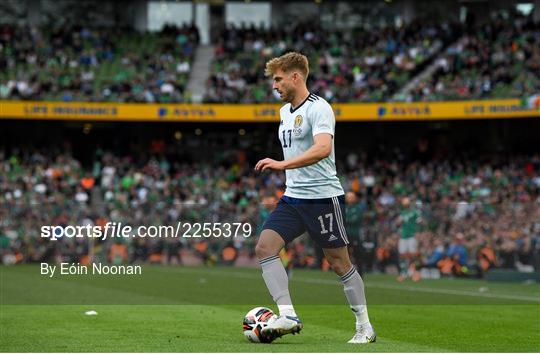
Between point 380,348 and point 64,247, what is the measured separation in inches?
225

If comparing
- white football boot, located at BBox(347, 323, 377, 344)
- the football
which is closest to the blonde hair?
the football

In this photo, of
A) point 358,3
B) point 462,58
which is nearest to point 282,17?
point 358,3

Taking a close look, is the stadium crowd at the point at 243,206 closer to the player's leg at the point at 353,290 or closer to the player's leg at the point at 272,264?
the player's leg at the point at 272,264

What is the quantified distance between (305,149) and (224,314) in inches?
164

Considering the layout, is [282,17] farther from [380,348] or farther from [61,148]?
[380,348]

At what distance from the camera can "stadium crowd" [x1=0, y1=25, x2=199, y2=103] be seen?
39.9 m

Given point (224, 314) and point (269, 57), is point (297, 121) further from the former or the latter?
point (269, 57)

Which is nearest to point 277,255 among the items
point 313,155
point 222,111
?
Answer: point 313,155

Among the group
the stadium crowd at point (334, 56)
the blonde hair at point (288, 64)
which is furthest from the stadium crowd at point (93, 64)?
the blonde hair at point (288, 64)

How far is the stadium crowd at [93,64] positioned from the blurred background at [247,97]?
75 millimetres

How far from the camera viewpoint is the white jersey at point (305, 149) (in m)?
8.44

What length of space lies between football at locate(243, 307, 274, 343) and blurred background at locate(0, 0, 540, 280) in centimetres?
2143

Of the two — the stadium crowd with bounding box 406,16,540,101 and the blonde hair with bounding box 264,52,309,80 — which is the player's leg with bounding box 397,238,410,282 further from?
the stadium crowd with bounding box 406,16,540,101

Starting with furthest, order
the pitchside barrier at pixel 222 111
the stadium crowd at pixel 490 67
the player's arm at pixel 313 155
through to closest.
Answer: the pitchside barrier at pixel 222 111, the stadium crowd at pixel 490 67, the player's arm at pixel 313 155
